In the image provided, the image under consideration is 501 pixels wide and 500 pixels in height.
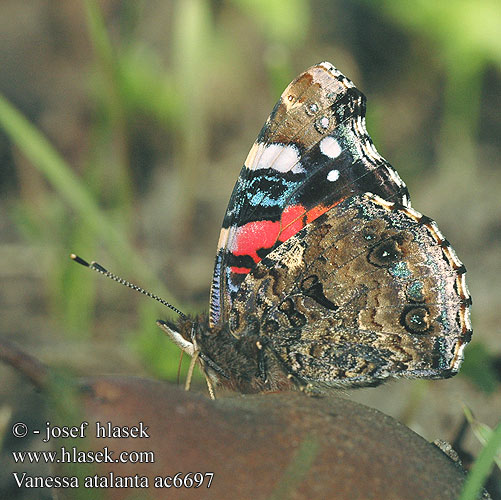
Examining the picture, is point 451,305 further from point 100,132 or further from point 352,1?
point 352,1

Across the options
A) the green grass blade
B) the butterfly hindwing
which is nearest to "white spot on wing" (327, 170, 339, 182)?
the butterfly hindwing

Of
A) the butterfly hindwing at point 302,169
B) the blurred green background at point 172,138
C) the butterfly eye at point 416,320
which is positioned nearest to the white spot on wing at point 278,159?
the butterfly hindwing at point 302,169

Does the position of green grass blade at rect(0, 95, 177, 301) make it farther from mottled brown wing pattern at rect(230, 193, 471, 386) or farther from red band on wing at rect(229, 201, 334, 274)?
mottled brown wing pattern at rect(230, 193, 471, 386)

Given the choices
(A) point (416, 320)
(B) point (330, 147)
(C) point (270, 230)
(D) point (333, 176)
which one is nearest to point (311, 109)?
(B) point (330, 147)

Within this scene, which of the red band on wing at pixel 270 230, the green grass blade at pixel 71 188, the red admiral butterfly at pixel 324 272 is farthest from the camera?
the green grass blade at pixel 71 188

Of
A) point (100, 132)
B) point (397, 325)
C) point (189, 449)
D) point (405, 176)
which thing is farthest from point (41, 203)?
point (189, 449)

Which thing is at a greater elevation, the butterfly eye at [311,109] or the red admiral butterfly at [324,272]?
the butterfly eye at [311,109]

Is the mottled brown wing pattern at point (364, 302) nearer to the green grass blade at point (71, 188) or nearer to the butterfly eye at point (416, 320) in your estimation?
the butterfly eye at point (416, 320)
